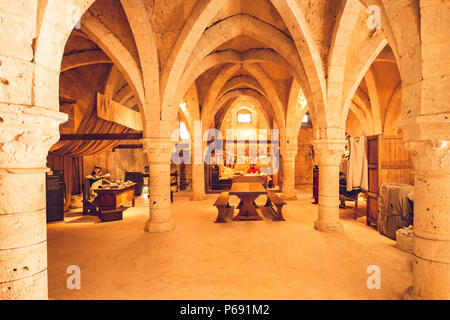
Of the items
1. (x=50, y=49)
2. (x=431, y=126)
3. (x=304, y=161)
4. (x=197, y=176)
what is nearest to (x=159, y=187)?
(x=50, y=49)

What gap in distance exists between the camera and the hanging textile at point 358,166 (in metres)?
6.45

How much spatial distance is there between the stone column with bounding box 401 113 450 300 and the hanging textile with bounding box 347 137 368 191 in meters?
4.47

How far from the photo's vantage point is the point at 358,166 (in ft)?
22.0

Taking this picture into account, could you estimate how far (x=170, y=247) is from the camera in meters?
4.62

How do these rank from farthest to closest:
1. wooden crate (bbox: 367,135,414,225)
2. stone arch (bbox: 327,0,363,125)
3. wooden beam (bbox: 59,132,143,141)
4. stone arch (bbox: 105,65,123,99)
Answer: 1. stone arch (bbox: 105,65,123,99)
2. wooden beam (bbox: 59,132,143,141)
3. wooden crate (bbox: 367,135,414,225)
4. stone arch (bbox: 327,0,363,125)

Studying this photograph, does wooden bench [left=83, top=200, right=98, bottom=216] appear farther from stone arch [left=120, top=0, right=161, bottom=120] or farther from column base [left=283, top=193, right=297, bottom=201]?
column base [left=283, top=193, right=297, bottom=201]

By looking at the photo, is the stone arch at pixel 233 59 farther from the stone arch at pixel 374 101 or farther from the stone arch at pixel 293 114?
the stone arch at pixel 374 101

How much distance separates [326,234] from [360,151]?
104 inches

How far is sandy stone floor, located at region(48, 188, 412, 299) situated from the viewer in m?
3.00

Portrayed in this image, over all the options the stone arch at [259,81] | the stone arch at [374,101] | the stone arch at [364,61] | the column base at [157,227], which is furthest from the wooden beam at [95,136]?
the stone arch at [374,101]

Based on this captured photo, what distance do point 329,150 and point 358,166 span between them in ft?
6.20

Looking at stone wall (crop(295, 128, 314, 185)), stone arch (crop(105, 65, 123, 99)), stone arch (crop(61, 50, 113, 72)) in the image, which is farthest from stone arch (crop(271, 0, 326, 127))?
stone wall (crop(295, 128, 314, 185))

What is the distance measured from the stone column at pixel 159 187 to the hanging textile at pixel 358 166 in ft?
16.2
